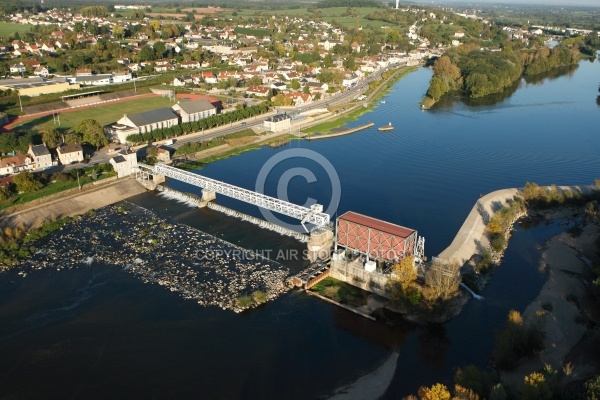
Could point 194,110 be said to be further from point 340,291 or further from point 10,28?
point 10,28

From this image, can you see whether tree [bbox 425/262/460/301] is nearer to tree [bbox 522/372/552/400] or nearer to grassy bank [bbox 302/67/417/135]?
tree [bbox 522/372/552/400]

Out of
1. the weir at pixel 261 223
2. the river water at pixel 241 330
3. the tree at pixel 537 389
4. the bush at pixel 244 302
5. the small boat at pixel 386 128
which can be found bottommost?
the river water at pixel 241 330

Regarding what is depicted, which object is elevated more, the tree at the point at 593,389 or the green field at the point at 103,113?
the tree at the point at 593,389

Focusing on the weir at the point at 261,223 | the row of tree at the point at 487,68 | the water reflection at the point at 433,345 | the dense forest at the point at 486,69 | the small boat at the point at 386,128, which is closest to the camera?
the water reflection at the point at 433,345

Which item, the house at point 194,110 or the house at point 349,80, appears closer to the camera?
the house at point 194,110

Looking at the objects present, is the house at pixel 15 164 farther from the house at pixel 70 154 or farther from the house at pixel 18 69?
the house at pixel 18 69

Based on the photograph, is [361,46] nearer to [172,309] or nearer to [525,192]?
[525,192]

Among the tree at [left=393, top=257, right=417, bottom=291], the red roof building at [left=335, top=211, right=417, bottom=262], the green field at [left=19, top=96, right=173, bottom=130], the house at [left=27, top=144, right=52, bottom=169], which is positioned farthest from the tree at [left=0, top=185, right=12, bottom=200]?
the tree at [left=393, top=257, right=417, bottom=291]

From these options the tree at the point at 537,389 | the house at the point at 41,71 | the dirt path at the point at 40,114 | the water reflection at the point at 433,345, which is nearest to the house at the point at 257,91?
the dirt path at the point at 40,114
